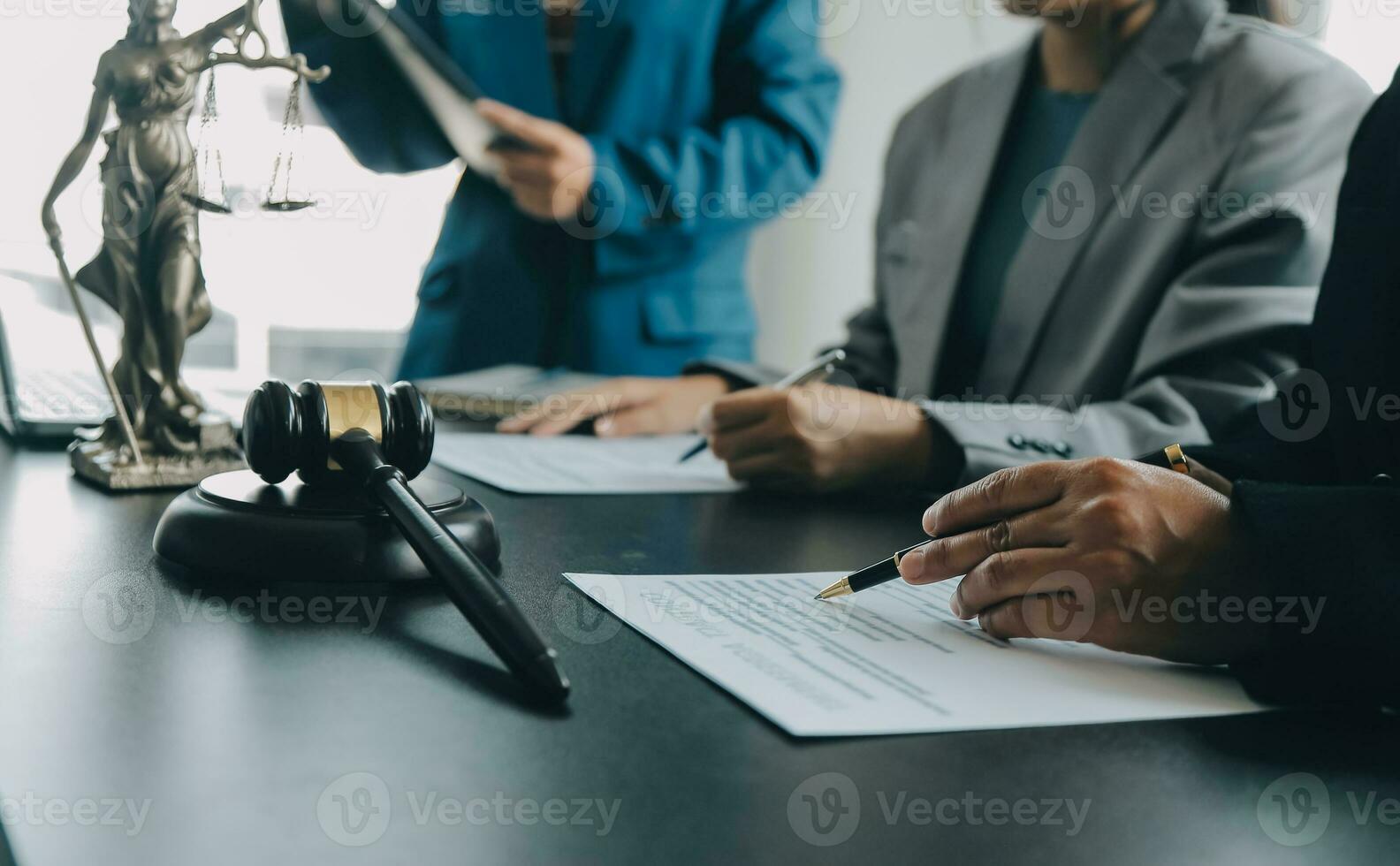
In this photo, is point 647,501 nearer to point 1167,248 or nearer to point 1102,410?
point 1102,410

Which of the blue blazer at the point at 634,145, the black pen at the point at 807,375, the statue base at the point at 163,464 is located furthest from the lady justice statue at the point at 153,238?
the blue blazer at the point at 634,145

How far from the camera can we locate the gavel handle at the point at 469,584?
0.43 metres

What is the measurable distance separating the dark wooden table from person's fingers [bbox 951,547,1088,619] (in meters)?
0.11

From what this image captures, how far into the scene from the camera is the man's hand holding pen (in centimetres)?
54

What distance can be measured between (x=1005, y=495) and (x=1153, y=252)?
2.42 feet

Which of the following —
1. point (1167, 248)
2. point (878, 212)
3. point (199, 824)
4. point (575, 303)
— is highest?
point (199, 824)

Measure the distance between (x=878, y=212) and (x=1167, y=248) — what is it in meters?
0.57

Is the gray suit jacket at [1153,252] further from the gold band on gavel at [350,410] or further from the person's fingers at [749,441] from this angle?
the gold band on gavel at [350,410]

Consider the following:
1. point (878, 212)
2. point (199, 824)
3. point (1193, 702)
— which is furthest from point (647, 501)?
point (878, 212)

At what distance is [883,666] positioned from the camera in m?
0.50

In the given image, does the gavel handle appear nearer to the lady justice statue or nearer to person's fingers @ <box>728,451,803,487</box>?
the lady justice statue

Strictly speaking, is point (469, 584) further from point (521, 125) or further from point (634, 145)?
point (634, 145)

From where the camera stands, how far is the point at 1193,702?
0.48 m

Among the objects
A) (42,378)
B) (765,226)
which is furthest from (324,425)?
(765,226)
